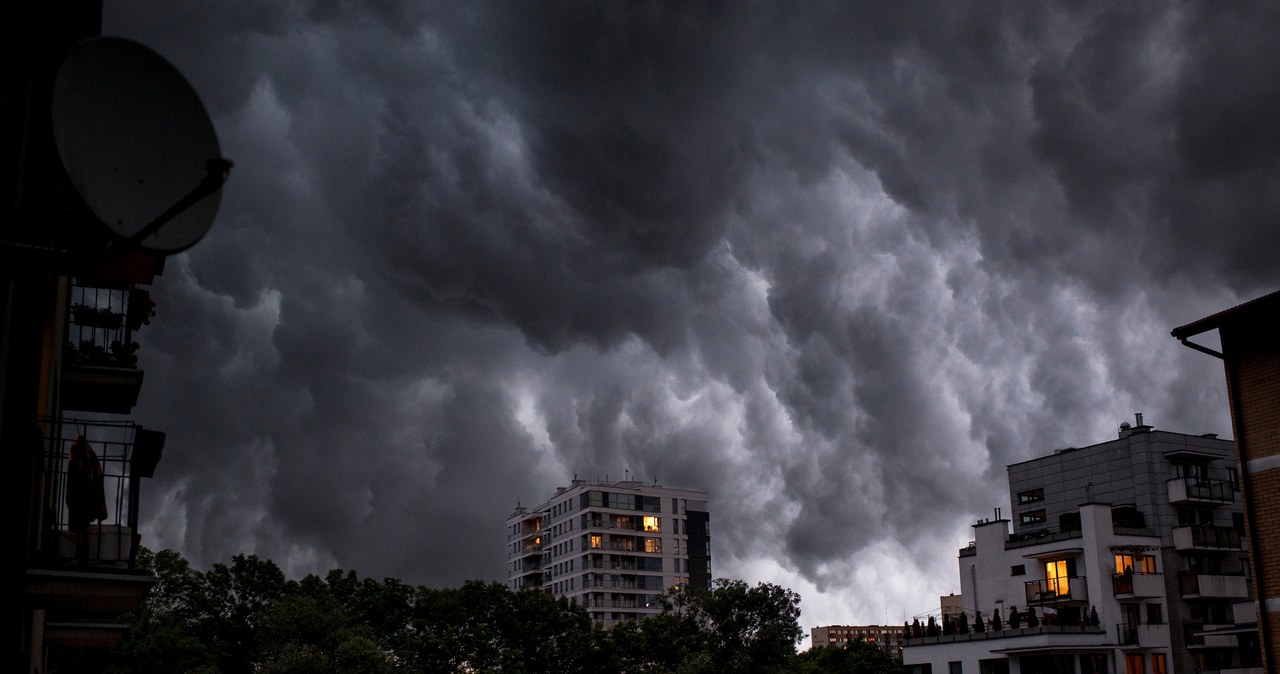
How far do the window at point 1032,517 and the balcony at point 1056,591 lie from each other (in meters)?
7.71

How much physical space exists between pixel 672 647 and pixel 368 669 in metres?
26.4

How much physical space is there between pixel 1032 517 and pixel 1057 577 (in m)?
9.38

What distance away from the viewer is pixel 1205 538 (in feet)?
217

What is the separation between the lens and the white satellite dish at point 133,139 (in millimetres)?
5199

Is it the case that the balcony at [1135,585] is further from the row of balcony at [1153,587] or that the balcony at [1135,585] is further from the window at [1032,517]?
the window at [1032,517]

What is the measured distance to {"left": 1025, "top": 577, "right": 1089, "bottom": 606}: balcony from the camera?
66062 millimetres

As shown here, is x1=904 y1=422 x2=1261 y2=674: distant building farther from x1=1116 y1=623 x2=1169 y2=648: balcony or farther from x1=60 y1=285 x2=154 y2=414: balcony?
x1=60 y1=285 x2=154 y2=414: balcony

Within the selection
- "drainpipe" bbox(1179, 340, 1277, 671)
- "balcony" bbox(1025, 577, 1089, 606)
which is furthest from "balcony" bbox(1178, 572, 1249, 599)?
"drainpipe" bbox(1179, 340, 1277, 671)

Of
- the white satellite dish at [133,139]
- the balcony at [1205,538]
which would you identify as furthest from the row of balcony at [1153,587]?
the white satellite dish at [133,139]

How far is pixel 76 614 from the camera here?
44.7 feet

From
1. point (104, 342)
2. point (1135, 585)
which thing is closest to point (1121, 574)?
point (1135, 585)

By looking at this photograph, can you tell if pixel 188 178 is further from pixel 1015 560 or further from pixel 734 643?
pixel 1015 560

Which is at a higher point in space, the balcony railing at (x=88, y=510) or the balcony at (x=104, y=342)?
the balcony at (x=104, y=342)

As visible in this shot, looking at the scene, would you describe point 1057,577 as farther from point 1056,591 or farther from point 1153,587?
point 1153,587
